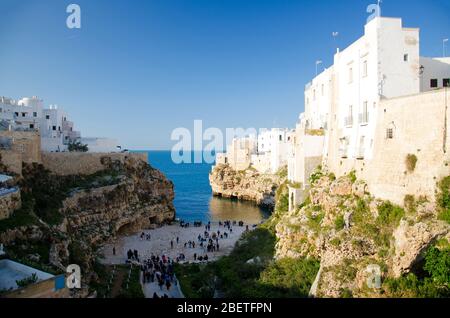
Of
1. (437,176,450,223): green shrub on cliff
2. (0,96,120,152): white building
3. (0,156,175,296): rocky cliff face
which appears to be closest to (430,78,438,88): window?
(437,176,450,223): green shrub on cliff

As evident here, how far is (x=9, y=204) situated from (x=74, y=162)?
19.9 meters

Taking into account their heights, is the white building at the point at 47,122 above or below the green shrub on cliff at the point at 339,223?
above

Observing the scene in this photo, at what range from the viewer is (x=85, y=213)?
3541cm

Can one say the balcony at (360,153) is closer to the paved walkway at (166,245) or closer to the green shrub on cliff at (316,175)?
the green shrub on cliff at (316,175)

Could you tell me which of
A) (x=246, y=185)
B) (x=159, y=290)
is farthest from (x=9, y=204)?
(x=246, y=185)

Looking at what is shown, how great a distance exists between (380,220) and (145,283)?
14544 mm

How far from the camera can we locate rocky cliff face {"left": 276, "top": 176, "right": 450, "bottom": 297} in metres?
15.2

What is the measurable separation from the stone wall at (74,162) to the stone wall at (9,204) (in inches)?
638

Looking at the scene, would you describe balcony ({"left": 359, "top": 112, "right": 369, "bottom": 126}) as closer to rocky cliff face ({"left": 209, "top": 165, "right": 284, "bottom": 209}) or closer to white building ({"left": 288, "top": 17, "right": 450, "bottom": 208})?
white building ({"left": 288, "top": 17, "right": 450, "bottom": 208})

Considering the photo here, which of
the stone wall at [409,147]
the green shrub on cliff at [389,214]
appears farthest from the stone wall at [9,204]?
the stone wall at [409,147]

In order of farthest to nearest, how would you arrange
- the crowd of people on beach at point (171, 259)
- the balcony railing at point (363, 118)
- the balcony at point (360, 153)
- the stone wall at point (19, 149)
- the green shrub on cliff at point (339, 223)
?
the stone wall at point (19, 149) < the crowd of people on beach at point (171, 259) < the balcony at point (360, 153) < the balcony railing at point (363, 118) < the green shrub on cliff at point (339, 223)

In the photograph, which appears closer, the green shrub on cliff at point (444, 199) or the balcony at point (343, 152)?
the green shrub on cliff at point (444, 199)

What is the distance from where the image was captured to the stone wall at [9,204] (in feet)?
65.6

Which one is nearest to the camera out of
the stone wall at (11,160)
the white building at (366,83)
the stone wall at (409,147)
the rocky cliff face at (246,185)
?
the stone wall at (409,147)
